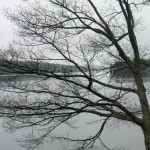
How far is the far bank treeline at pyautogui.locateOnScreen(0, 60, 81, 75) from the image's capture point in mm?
7430

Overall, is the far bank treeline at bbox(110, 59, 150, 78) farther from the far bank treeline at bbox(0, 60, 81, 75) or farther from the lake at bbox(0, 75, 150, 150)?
the lake at bbox(0, 75, 150, 150)

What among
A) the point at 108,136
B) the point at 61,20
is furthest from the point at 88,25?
the point at 108,136

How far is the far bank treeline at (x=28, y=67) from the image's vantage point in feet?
24.4

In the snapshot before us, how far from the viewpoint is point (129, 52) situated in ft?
35.4

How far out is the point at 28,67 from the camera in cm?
749

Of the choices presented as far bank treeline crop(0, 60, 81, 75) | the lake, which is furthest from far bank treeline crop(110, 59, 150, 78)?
the lake

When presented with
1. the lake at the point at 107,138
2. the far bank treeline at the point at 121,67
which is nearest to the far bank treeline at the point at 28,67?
the far bank treeline at the point at 121,67

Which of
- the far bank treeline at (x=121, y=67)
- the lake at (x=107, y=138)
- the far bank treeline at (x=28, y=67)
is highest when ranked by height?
the far bank treeline at (x=121, y=67)

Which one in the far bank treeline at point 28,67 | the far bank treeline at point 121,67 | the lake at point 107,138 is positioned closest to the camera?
the far bank treeline at point 28,67

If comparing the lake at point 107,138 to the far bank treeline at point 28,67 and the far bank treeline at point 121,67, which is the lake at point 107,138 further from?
the far bank treeline at point 28,67

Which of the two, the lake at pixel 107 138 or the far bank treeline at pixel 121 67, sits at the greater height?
the far bank treeline at pixel 121 67

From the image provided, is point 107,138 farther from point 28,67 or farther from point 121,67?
point 28,67

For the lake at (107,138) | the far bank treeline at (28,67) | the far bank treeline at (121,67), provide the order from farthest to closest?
1. the lake at (107,138)
2. the far bank treeline at (121,67)
3. the far bank treeline at (28,67)

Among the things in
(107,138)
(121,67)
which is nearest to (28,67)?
(121,67)
